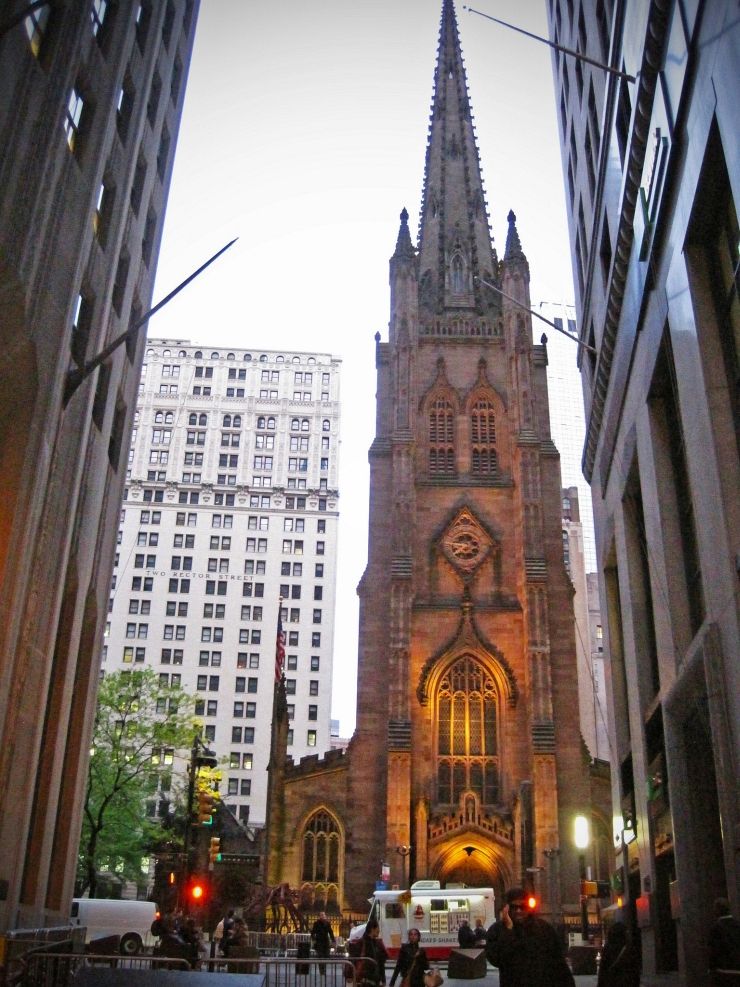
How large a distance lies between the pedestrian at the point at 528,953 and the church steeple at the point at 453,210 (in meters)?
56.2

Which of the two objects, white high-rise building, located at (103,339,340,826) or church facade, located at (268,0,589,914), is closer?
church facade, located at (268,0,589,914)

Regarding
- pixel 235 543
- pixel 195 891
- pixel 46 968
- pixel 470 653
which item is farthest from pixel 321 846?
pixel 235 543

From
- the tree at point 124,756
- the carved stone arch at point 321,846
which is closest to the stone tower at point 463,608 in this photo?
the carved stone arch at point 321,846

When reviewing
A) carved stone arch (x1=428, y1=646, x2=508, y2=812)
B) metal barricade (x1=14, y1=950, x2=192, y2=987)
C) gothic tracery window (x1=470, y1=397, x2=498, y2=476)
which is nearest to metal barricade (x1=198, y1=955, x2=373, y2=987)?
metal barricade (x1=14, y1=950, x2=192, y2=987)

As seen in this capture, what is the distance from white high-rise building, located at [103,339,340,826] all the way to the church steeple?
4476 centimetres

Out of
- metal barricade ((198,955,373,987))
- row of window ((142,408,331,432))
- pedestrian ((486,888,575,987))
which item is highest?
row of window ((142,408,331,432))

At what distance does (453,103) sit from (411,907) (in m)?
62.0

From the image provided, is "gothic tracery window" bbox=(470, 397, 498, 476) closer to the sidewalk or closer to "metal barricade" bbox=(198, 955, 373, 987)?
the sidewalk

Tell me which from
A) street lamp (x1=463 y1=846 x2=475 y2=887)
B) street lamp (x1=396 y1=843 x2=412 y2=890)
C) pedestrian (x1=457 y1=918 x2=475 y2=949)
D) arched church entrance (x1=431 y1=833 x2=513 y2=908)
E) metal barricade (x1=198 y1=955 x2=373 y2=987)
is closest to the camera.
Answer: metal barricade (x1=198 y1=955 x2=373 y2=987)

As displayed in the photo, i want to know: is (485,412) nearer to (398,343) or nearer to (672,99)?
(398,343)

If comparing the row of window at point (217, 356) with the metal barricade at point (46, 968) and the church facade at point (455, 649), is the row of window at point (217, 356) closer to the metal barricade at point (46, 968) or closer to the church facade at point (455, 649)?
the church facade at point (455, 649)

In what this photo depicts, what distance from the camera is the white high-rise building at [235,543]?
96.4m

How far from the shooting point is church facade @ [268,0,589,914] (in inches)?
1796

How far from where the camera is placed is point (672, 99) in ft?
52.7
